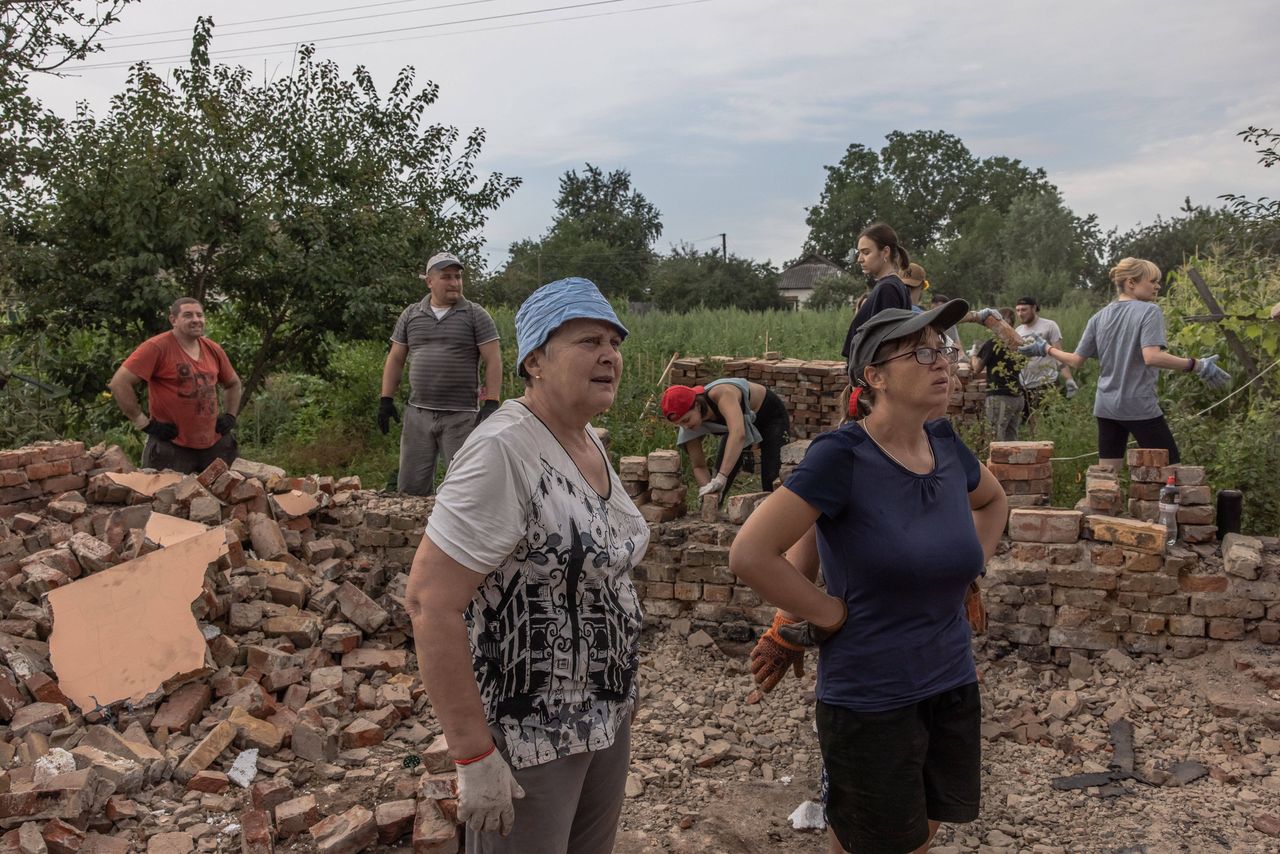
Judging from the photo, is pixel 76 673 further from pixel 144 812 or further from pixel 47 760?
pixel 144 812

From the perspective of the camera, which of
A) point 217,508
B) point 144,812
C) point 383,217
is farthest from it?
point 383,217

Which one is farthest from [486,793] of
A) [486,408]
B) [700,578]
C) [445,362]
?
[445,362]

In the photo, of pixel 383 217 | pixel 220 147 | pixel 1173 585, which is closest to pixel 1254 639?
pixel 1173 585

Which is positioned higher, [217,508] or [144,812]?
[217,508]

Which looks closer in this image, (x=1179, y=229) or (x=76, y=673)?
(x=76, y=673)

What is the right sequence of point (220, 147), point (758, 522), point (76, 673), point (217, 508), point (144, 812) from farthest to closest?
point (220, 147)
point (217, 508)
point (76, 673)
point (144, 812)
point (758, 522)

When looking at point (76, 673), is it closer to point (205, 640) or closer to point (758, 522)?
point (205, 640)

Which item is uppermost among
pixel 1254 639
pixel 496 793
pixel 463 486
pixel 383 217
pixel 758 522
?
pixel 383 217

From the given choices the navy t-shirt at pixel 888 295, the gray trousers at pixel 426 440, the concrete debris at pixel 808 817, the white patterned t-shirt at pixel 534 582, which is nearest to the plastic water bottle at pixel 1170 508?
the navy t-shirt at pixel 888 295

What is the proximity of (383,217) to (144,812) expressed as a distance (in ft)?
24.1

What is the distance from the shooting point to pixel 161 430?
604 cm

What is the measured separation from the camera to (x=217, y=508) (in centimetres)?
554

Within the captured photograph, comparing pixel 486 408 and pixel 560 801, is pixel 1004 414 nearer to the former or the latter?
pixel 486 408

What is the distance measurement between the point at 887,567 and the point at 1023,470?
3186 millimetres
